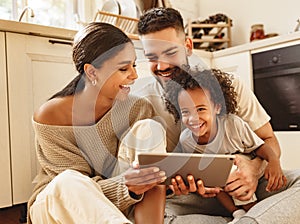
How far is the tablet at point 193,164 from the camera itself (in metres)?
0.85

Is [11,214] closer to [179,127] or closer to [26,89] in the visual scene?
[26,89]

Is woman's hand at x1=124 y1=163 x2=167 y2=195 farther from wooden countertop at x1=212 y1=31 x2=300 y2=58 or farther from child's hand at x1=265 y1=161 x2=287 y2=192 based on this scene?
wooden countertop at x1=212 y1=31 x2=300 y2=58

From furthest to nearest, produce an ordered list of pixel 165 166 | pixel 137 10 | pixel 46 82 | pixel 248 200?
1. pixel 137 10
2. pixel 46 82
3. pixel 248 200
4. pixel 165 166

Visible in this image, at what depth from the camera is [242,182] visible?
1.04 meters

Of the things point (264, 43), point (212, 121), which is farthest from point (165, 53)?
point (264, 43)

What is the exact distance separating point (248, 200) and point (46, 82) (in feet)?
3.22

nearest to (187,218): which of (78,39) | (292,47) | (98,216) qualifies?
(98,216)

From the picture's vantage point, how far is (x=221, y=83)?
4.10 feet

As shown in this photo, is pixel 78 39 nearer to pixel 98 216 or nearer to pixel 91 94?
pixel 91 94

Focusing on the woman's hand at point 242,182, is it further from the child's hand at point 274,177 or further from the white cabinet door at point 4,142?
the white cabinet door at point 4,142

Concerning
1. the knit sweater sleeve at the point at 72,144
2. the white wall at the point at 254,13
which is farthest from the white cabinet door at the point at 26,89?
the white wall at the point at 254,13

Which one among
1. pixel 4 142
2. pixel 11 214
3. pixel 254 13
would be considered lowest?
pixel 11 214

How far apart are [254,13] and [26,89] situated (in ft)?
6.13

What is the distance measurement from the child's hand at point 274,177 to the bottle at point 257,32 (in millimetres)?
1551
